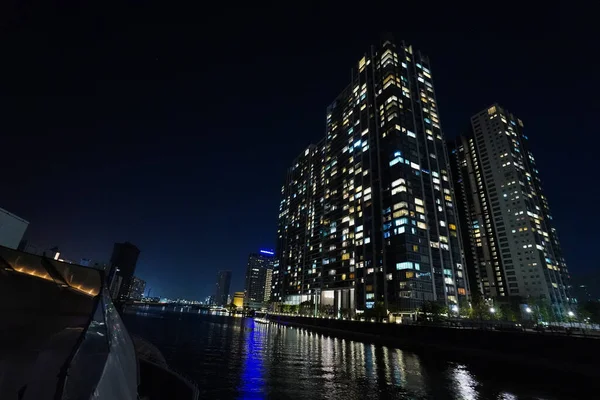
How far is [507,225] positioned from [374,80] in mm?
118598

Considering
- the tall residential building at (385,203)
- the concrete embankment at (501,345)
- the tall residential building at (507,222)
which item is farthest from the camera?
the tall residential building at (507,222)

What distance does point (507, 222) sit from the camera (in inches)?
6575

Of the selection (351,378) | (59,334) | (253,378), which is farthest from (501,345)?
(59,334)

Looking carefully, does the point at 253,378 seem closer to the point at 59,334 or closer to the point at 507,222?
the point at 59,334

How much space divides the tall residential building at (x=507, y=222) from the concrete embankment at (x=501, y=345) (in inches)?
4575

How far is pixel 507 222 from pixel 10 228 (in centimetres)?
20833

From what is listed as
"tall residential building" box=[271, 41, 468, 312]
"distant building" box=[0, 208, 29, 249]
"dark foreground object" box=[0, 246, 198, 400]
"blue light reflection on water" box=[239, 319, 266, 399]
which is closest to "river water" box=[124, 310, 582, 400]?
"blue light reflection on water" box=[239, 319, 266, 399]

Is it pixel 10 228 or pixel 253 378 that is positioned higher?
pixel 10 228

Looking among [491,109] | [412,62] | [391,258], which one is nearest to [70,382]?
[391,258]

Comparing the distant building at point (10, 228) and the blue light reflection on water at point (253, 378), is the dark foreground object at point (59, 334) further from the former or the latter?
the blue light reflection on water at point (253, 378)

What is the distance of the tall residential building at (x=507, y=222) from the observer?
15288 centimetres

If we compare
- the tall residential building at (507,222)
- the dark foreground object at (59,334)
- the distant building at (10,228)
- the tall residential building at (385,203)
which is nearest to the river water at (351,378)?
the dark foreground object at (59,334)

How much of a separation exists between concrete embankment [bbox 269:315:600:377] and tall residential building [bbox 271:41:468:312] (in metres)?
39.5

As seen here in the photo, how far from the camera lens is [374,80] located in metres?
162
